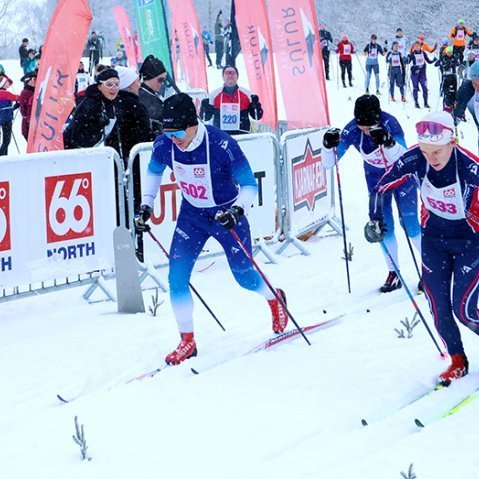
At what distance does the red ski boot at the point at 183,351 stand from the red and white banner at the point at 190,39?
14585mm

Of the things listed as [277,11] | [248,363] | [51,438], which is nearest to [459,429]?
[248,363]

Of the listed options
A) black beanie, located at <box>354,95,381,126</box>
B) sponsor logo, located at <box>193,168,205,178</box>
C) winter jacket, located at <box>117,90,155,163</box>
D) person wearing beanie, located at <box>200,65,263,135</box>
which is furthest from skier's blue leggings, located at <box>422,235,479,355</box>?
person wearing beanie, located at <box>200,65,263,135</box>

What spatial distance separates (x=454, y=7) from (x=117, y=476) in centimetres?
6168

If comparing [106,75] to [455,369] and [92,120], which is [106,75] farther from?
[455,369]

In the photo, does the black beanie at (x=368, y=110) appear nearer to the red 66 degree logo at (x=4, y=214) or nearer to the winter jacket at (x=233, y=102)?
the red 66 degree logo at (x=4, y=214)

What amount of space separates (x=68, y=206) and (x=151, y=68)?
2552 mm

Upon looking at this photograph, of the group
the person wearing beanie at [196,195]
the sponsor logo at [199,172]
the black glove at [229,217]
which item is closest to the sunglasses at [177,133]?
the person wearing beanie at [196,195]

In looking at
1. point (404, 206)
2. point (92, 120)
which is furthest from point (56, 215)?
point (404, 206)

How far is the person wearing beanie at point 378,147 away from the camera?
7309 millimetres

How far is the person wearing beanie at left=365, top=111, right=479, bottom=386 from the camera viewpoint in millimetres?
5168

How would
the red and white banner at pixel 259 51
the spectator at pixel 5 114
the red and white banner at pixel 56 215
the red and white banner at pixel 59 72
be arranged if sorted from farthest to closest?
1. the spectator at pixel 5 114
2. the red and white banner at pixel 259 51
3. the red and white banner at pixel 59 72
4. the red and white banner at pixel 56 215

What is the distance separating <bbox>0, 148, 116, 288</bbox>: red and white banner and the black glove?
6.87 feet

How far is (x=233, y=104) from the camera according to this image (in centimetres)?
1202

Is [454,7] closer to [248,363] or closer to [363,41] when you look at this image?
[363,41]
